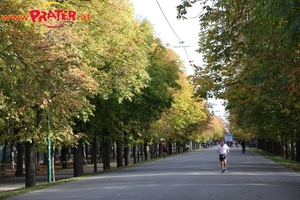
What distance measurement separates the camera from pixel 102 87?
28.9 meters

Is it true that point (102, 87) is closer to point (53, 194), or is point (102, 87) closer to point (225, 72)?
point (225, 72)

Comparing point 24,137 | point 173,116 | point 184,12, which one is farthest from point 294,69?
point 173,116

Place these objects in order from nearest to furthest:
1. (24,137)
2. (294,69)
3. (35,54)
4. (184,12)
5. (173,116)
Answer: (184,12) → (35,54) → (294,69) → (24,137) → (173,116)

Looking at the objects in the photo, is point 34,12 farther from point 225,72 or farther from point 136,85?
point 225,72

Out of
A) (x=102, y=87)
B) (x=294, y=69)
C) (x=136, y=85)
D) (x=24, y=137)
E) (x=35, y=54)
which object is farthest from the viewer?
(x=136, y=85)

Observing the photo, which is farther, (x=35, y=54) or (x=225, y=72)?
(x=225, y=72)

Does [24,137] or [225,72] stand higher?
[225,72]

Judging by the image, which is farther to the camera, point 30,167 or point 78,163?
point 78,163

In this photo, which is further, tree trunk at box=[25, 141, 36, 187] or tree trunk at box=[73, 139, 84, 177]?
tree trunk at box=[73, 139, 84, 177]

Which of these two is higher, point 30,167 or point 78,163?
point 30,167

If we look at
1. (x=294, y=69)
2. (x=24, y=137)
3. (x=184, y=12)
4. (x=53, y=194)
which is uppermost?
(x=184, y=12)

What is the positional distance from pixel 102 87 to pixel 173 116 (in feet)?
126

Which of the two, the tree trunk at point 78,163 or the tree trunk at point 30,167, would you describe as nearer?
the tree trunk at point 30,167

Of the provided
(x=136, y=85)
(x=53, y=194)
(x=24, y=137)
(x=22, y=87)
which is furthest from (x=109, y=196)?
(x=136, y=85)
